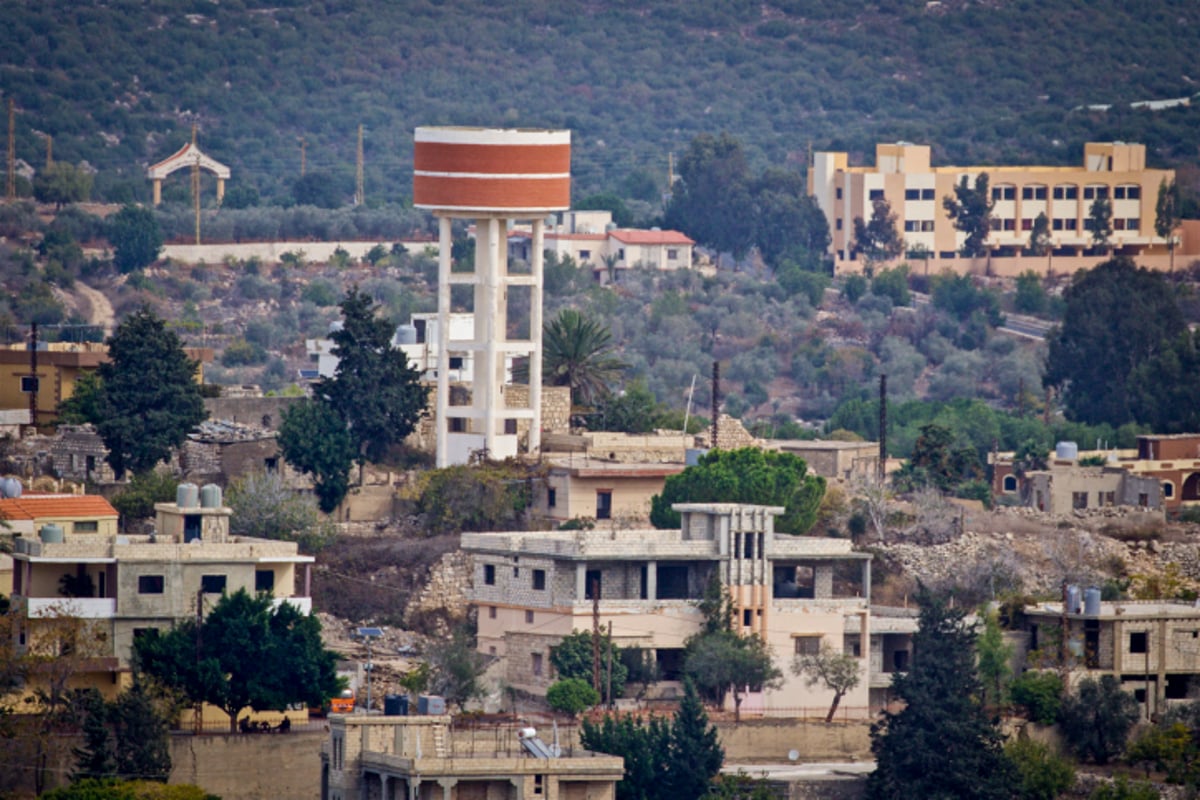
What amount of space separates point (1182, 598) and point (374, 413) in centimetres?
1918

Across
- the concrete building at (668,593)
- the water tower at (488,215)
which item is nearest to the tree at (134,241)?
the water tower at (488,215)

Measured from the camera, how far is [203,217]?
149250 millimetres

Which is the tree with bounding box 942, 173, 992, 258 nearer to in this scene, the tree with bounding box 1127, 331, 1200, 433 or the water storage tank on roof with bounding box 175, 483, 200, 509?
the tree with bounding box 1127, 331, 1200, 433

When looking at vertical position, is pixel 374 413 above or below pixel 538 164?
below

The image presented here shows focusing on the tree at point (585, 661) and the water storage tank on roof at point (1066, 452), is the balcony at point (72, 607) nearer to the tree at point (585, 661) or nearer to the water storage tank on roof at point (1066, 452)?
the tree at point (585, 661)

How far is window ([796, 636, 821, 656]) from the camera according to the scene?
69.1 m

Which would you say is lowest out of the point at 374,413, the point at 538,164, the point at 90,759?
the point at 90,759

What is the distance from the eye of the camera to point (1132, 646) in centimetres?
7062

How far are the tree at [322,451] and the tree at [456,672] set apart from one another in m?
11.6

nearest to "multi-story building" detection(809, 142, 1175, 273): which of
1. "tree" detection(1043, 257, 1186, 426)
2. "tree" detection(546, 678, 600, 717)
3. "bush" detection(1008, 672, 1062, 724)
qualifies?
"tree" detection(1043, 257, 1186, 426)

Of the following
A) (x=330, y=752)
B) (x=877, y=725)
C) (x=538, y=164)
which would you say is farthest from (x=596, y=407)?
(x=330, y=752)

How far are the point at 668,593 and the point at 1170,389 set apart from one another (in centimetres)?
3932

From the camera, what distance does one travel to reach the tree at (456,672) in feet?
212

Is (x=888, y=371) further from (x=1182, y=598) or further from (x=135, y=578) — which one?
(x=135, y=578)
